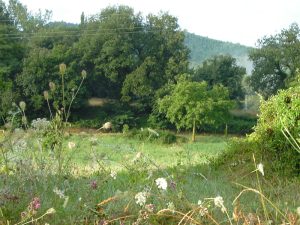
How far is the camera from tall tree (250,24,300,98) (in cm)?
5125

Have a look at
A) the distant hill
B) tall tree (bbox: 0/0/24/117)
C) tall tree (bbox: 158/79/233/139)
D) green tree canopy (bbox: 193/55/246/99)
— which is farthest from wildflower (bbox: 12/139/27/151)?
the distant hill

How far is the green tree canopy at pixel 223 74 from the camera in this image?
54875 millimetres

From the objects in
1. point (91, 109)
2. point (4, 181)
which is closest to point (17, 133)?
point (4, 181)

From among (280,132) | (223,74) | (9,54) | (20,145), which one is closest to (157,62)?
(223,74)

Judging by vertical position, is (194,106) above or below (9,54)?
below

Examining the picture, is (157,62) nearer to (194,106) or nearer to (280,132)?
(194,106)

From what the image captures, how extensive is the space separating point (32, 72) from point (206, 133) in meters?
15.5

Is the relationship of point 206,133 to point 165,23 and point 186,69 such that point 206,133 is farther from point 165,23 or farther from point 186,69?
point 165,23

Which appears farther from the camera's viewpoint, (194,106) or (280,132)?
(194,106)

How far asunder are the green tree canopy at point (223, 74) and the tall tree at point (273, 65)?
238 cm

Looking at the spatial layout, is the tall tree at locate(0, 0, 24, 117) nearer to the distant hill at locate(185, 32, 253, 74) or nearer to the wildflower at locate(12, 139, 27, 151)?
the wildflower at locate(12, 139, 27, 151)

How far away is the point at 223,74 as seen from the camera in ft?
183

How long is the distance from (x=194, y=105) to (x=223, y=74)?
13.9 metres

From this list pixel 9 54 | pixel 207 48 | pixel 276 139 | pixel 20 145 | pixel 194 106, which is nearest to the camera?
pixel 20 145
